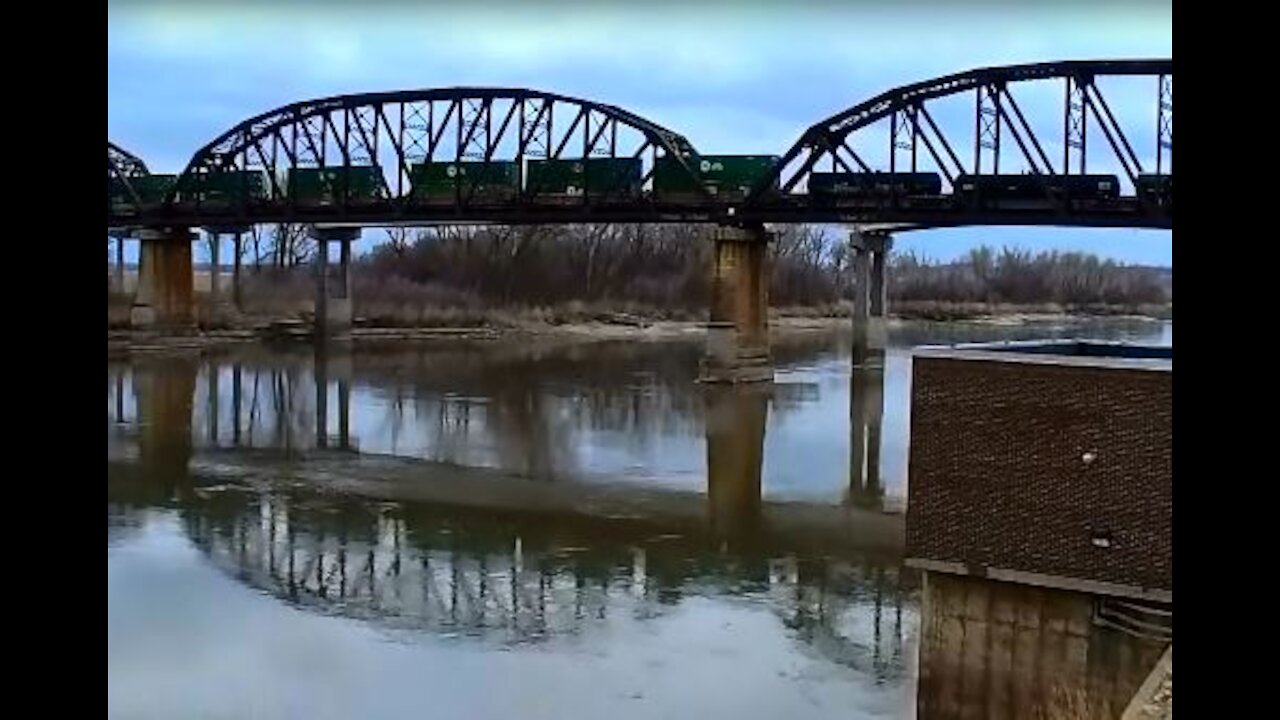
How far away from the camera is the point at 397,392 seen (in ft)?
149

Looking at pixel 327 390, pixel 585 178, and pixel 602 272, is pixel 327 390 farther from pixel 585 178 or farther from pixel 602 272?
pixel 602 272

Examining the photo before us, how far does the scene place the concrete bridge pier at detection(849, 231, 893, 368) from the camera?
58656mm

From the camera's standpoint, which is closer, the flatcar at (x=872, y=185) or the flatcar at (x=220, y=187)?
the flatcar at (x=872, y=185)

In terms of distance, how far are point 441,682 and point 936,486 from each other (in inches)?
224

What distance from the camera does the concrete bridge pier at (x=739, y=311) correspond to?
47.3 m

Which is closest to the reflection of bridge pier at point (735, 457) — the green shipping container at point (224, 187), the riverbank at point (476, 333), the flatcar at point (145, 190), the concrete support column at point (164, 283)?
the riverbank at point (476, 333)

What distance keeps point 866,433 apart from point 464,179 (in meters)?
28.4

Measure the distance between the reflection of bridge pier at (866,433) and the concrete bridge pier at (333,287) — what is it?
29.2 m

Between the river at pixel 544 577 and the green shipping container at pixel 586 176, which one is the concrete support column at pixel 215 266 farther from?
the river at pixel 544 577

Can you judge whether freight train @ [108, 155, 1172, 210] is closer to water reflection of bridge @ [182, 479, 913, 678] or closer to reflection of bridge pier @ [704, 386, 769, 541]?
reflection of bridge pier @ [704, 386, 769, 541]

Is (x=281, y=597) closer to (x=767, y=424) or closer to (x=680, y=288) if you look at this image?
(x=767, y=424)
